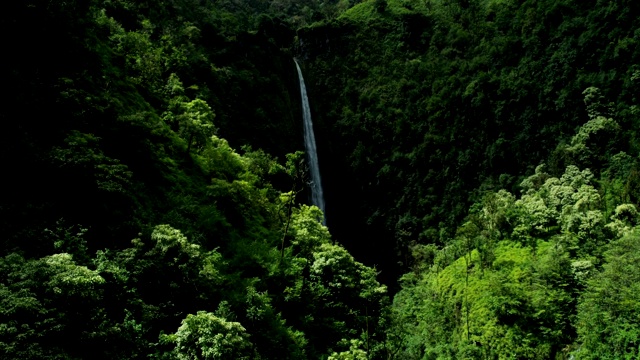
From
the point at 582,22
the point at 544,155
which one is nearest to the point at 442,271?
the point at 544,155

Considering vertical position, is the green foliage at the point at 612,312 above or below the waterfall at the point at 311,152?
below

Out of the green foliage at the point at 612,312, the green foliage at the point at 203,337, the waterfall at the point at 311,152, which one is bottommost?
the green foliage at the point at 203,337

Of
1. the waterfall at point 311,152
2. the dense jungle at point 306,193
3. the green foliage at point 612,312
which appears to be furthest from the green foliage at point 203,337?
the waterfall at point 311,152

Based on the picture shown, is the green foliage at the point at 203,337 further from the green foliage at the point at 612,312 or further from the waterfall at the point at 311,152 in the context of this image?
the waterfall at the point at 311,152

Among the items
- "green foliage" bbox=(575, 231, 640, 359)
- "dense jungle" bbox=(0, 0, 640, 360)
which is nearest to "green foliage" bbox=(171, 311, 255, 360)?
"dense jungle" bbox=(0, 0, 640, 360)

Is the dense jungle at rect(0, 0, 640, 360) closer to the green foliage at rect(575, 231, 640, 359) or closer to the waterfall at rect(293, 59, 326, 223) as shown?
the green foliage at rect(575, 231, 640, 359)

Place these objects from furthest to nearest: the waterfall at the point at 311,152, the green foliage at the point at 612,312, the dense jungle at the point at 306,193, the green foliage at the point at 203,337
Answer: the waterfall at the point at 311,152 → the green foliage at the point at 612,312 → the dense jungle at the point at 306,193 → the green foliage at the point at 203,337
